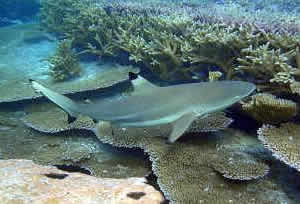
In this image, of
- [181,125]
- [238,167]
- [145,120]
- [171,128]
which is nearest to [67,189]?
[145,120]

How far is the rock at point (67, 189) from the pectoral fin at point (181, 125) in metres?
0.67

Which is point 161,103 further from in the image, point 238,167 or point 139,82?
point 238,167

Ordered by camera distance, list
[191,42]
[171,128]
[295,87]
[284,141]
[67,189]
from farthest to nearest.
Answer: [191,42]
[171,128]
[295,87]
[284,141]
[67,189]

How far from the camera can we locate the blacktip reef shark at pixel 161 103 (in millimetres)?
3936

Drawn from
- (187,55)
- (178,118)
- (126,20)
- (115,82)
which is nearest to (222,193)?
(178,118)

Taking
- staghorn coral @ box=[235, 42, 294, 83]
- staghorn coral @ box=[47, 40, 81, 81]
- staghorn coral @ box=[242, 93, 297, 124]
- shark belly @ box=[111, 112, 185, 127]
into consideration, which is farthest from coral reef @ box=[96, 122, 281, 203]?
staghorn coral @ box=[47, 40, 81, 81]

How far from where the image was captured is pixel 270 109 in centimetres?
423

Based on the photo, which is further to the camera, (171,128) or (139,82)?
(171,128)

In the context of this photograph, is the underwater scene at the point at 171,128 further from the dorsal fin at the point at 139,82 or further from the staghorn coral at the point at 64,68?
the staghorn coral at the point at 64,68

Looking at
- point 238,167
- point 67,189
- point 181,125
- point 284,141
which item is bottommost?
point 67,189

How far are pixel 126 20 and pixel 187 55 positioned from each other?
322 centimetres

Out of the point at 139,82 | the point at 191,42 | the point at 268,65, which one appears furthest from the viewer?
the point at 191,42

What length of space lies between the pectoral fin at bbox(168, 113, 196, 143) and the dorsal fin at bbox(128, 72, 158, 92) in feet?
1.93

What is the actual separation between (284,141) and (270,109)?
430mm
